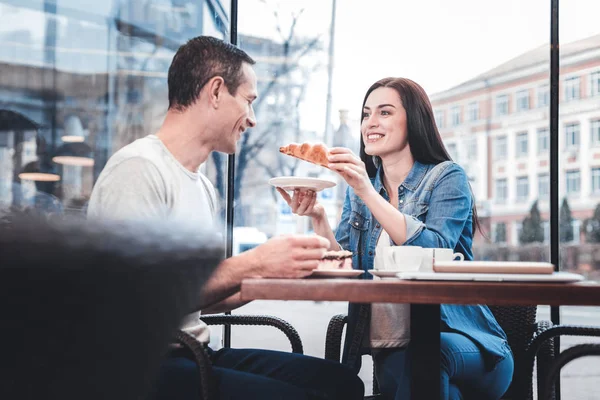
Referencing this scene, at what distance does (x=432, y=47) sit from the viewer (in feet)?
33.3

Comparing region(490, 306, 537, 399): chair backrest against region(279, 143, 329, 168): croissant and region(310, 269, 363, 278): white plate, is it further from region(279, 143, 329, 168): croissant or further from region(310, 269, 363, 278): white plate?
region(310, 269, 363, 278): white plate

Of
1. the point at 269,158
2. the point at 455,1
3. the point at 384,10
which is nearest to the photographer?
the point at 269,158

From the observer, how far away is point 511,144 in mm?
38750

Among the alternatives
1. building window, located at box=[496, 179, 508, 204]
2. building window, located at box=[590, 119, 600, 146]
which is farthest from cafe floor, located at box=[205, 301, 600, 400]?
building window, located at box=[496, 179, 508, 204]

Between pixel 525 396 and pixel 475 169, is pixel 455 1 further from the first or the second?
pixel 475 169

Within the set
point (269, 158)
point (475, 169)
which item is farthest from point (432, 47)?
point (475, 169)

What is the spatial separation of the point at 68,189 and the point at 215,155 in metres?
4.10

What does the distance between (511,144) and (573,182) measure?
16.6 feet

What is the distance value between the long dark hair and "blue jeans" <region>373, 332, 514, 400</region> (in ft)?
2.14

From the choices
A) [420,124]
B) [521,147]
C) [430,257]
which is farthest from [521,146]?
[430,257]

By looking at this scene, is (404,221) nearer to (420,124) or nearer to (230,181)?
(420,124)

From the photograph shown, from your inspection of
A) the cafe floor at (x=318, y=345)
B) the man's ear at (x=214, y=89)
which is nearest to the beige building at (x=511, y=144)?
the cafe floor at (x=318, y=345)

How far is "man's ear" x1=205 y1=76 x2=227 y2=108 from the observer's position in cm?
196

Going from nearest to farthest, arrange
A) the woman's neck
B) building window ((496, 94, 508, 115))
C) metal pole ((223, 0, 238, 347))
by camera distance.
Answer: the woman's neck → metal pole ((223, 0, 238, 347)) → building window ((496, 94, 508, 115))
